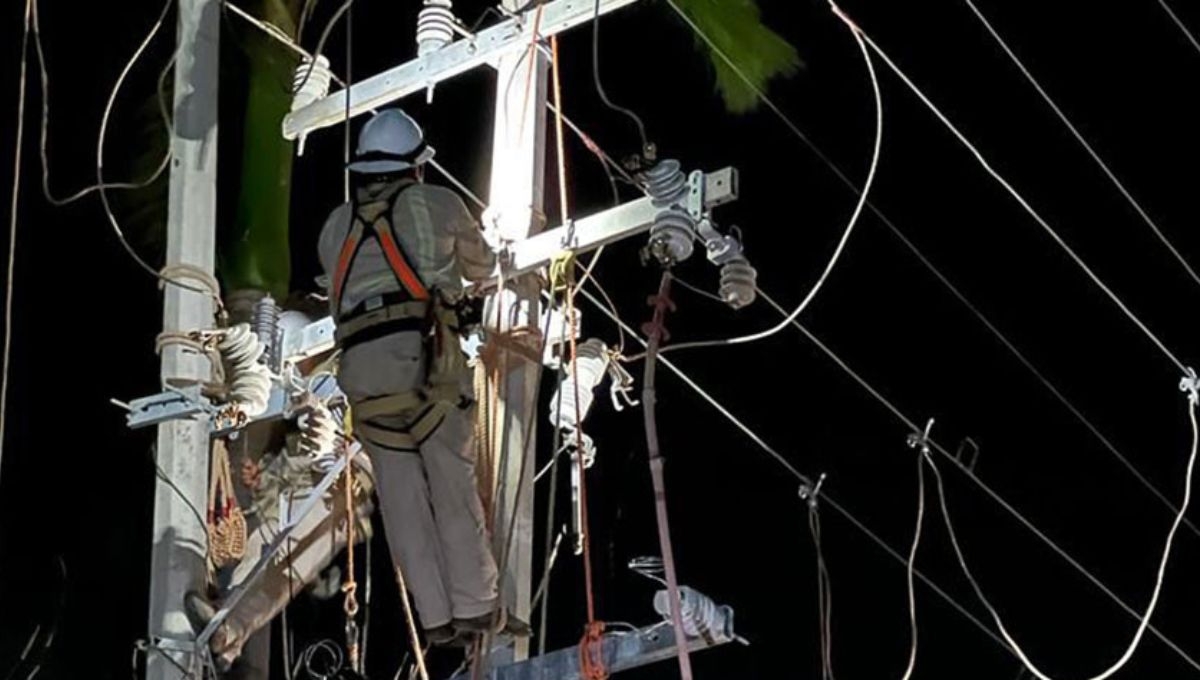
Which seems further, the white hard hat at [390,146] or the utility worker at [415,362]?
the white hard hat at [390,146]

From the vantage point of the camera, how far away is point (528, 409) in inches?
335

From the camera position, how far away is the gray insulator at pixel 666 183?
8219 millimetres

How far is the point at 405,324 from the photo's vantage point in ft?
26.0

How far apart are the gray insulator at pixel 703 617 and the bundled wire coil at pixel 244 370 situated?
2.19 metres

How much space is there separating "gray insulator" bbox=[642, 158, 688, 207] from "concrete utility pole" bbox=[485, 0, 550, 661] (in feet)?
2.15

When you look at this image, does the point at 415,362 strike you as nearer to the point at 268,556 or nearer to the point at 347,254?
the point at 347,254

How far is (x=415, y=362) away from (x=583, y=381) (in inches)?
52.5

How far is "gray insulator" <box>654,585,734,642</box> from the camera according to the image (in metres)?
7.75

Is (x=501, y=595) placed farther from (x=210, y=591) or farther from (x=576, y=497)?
(x=210, y=591)

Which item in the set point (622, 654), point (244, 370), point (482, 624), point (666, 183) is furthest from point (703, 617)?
point (244, 370)

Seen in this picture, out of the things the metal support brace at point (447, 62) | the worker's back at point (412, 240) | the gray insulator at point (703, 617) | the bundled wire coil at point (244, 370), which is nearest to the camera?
the gray insulator at point (703, 617)

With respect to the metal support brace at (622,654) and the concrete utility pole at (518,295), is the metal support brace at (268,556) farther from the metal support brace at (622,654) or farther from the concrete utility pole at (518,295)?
the metal support brace at (622,654)

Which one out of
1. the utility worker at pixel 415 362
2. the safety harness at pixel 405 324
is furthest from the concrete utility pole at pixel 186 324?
the safety harness at pixel 405 324

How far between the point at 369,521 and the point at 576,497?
2.72 m
